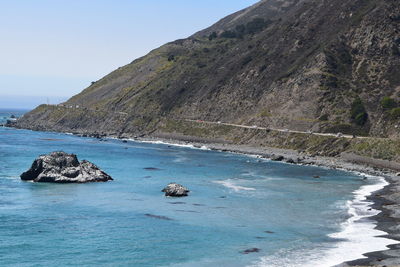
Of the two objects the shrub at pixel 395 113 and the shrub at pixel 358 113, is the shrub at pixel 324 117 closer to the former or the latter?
the shrub at pixel 358 113

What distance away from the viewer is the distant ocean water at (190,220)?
53.6m

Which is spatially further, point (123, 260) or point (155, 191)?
point (155, 191)

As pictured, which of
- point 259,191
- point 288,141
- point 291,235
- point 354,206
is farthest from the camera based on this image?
point 288,141

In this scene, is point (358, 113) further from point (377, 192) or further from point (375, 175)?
point (377, 192)

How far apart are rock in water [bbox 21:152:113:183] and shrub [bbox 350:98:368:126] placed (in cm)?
9144

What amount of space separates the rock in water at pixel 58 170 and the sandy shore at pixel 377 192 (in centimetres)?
4654

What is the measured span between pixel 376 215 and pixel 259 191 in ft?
82.2

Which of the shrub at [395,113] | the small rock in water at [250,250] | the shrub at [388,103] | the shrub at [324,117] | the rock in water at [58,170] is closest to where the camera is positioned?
the small rock in water at [250,250]

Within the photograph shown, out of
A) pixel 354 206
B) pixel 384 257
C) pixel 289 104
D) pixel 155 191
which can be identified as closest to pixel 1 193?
pixel 155 191

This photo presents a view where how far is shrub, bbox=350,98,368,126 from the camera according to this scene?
165000 millimetres

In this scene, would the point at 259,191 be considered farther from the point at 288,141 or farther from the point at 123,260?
the point at 288,141

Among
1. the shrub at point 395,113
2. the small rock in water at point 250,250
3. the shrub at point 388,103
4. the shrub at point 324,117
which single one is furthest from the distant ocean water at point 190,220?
the shrub at point 324,117

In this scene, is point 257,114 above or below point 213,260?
above

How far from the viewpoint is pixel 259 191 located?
94.9 metres
